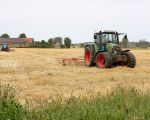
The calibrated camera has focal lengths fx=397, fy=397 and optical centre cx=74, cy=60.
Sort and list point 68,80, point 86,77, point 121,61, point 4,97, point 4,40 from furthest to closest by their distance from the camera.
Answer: point 4,40 → point 121,61 → point 86,77 → point 68,80 → point 4,97

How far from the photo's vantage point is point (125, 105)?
298 inches

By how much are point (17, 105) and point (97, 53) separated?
44.1 ft

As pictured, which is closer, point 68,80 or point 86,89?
point 86,89

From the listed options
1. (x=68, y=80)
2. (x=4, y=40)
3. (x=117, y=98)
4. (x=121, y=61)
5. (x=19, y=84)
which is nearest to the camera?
(x=117, y=98)

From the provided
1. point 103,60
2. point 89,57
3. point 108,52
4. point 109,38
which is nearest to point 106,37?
point 109,38

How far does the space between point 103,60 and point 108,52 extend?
0.46 m

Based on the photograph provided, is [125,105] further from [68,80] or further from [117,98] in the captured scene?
[68,80]

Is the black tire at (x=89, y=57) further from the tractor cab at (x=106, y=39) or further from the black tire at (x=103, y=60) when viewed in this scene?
the tractor cab at (x=106, y=39)

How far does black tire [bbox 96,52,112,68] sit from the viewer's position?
62.0 feet

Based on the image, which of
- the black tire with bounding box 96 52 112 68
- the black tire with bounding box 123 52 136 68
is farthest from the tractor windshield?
the black tire with bounding box 123 52 136 68

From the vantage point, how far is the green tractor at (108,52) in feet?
63.2

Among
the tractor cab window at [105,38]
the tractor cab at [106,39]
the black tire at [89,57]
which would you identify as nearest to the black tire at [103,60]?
the tractor cab at [106,39]

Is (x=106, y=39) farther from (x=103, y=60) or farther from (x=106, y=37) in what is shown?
(x=103, y=60)

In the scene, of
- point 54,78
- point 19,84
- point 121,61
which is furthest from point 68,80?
point 121,61
